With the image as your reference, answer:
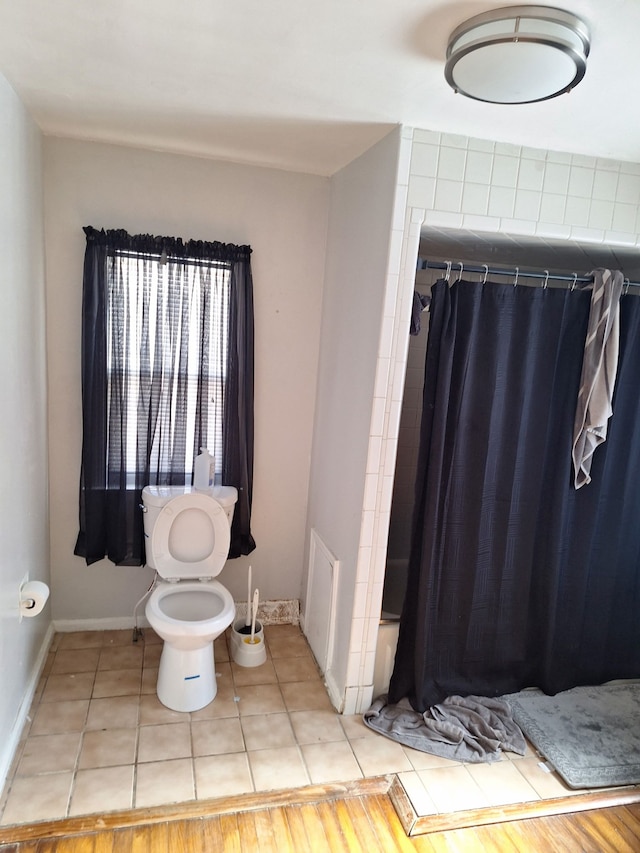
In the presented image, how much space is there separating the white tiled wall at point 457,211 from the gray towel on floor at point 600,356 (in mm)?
188

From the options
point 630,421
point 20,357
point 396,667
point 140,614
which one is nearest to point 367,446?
point 396,667

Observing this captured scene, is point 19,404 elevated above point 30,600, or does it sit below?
above

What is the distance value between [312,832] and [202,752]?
53cm

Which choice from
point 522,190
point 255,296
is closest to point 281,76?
point 522,190

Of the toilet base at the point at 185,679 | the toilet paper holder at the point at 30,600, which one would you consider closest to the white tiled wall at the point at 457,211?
the toilet base at the point at 185,679

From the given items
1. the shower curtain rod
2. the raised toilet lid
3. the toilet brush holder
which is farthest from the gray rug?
the shower curtain rod

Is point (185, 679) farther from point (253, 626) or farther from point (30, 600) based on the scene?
point (30, 600)

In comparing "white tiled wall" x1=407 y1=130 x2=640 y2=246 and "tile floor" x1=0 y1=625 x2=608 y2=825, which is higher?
"white tiled wall" x1=407 y1=130 x2=640 y2=246

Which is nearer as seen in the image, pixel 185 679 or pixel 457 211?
pixel 457 211

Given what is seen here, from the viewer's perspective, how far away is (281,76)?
5.53 feet

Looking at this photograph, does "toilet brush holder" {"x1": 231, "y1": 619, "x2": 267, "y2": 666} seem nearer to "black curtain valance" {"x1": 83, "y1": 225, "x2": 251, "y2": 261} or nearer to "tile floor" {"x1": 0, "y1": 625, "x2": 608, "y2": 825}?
"tile floor" {"x1": 0, "y1": 625, "x2": 608, "y2": 825}

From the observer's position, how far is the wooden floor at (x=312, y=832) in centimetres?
173

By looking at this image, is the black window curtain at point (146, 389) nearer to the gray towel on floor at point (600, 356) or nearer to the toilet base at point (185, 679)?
the toilet base at point (185, 679)

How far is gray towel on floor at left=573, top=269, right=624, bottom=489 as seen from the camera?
2250mm
